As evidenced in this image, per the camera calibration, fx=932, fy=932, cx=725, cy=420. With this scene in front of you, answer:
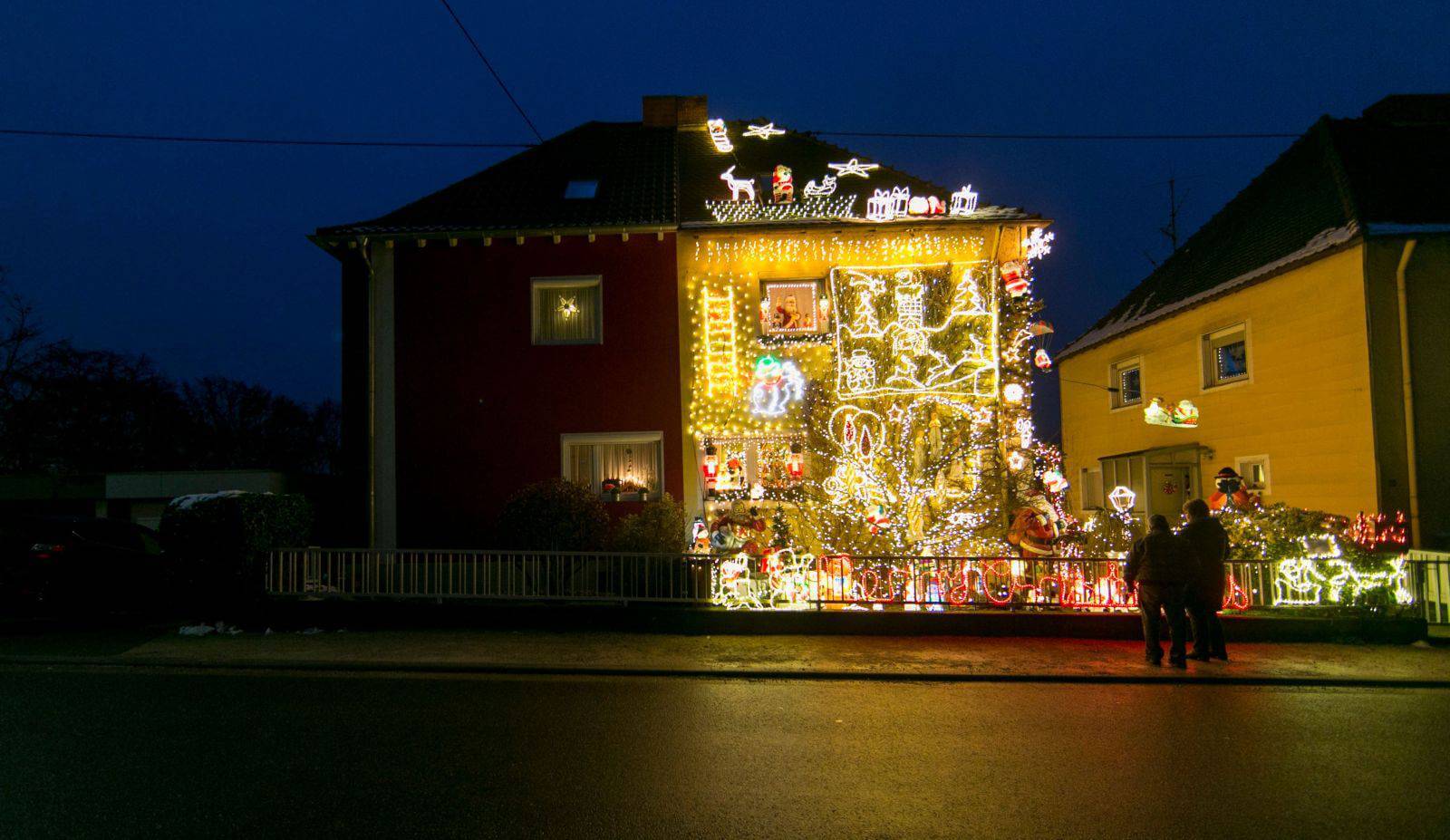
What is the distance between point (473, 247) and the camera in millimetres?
16219

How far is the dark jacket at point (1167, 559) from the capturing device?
9727mm

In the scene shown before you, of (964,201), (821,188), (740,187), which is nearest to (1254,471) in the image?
(964,201)

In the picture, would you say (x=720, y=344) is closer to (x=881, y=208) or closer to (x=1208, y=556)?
(x=881, y=208)

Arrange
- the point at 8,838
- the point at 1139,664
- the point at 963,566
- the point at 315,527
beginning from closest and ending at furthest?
the point at 8,838 → the point at 1139,664 → the point at 963,566 → the point at 315,527

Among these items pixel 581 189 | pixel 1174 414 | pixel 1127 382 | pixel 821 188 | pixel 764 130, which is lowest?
pixel 1174 414

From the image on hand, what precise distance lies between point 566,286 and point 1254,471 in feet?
41.6

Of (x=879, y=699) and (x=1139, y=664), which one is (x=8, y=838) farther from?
(x=1139, y=664)

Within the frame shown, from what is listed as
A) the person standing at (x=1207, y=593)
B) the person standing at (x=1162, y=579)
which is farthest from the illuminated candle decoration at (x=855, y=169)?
the person standing at (x=1207, y=593)

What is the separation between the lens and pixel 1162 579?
9789 mm

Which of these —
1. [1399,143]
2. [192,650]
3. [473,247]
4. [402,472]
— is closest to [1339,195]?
[1399,143]

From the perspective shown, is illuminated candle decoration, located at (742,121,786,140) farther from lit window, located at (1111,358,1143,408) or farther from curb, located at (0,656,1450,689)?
Answer: curb, located at (0,656,1450,689)

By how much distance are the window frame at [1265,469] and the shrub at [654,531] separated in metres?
9.65

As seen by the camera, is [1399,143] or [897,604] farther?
[1399,143]

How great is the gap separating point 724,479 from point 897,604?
15.3 ft
